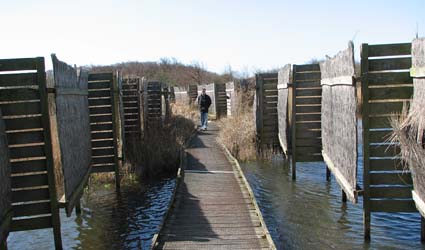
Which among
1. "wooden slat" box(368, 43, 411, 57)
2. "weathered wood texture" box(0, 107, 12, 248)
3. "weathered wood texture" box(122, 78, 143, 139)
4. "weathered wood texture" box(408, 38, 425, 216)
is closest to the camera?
"weathered wood texture" box(408, 38, 425, 216)

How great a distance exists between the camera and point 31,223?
5973 millimetres

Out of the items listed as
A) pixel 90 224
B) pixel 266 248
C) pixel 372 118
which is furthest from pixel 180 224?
pixel 372 118

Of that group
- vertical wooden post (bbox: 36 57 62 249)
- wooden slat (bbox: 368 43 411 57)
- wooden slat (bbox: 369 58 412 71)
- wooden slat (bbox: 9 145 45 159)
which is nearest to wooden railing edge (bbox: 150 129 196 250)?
vertical wooden post (bbox: 36 57 62 249)

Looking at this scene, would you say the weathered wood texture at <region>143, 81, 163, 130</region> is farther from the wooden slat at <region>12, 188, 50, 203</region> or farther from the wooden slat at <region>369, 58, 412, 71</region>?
the wooden slat at <region>369, 58, 412, 71</region>

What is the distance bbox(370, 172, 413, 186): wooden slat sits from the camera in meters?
6.49

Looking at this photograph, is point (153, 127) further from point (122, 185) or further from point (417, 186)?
point (417, 186)

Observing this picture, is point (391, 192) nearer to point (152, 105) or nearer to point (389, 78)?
point (389, 78)

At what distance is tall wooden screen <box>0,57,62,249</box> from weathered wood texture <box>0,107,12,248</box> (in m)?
0.31

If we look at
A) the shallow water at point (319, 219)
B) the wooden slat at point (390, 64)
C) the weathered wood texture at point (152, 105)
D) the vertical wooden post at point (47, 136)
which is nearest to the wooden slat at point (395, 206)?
the shallow water at point (319, 219)

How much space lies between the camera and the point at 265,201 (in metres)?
9.89

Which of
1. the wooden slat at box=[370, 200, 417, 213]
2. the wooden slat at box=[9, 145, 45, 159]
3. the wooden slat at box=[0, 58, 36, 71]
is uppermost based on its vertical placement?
the wooden slat at box=[0, 58, 36, 71]

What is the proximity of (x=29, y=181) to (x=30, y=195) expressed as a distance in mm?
190

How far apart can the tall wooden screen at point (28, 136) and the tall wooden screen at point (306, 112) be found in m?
6.43

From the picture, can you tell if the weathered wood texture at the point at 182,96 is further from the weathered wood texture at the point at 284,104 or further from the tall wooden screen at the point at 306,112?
the tall wooden screen at the point at 306,112
